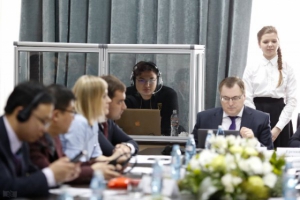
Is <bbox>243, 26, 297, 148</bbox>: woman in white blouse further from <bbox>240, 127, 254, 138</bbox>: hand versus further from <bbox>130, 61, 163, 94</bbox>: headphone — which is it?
<bbox>240, 127, 254, 138</bbox>: hand

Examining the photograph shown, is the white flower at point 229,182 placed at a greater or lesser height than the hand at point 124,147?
greater

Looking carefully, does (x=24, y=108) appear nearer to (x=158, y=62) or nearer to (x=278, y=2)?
(x=158, y=62)

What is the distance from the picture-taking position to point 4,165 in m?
3.10

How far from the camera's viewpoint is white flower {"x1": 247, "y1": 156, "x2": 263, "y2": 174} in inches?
118

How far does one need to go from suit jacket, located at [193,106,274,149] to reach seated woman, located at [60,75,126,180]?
4.01 feet

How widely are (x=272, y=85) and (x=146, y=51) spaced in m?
1.25

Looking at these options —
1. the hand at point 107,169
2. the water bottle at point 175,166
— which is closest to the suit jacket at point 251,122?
the water bottle at point 175,166

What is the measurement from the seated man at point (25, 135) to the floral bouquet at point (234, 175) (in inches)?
26.1

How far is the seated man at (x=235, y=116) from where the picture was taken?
520cm

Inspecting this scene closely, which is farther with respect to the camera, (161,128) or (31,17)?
(31,17)

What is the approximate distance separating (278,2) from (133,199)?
4380mm

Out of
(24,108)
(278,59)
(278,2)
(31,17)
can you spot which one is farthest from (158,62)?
(24,108)

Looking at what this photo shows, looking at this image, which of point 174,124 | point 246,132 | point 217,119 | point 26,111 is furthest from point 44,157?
point 174,124

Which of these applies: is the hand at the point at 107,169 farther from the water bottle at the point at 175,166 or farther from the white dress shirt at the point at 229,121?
the white dress shirt at the point at 229,121
